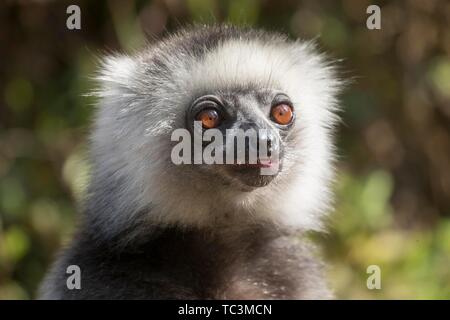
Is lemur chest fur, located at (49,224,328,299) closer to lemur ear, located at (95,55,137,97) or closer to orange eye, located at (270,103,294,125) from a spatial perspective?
orange eye, located at (270,103,294,125)

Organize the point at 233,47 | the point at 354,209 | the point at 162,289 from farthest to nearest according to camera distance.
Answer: the point at 354,209 < the point at 233,47 < the point at 162,289

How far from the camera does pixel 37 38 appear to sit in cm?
634

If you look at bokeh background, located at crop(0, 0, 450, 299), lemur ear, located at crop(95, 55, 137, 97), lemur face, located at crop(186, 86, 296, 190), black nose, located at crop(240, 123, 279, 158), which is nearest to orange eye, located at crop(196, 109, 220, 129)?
lemur face, located at crop(186, 86, 296, 190)

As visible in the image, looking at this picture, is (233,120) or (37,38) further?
(37,38)

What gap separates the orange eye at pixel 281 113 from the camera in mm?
3369

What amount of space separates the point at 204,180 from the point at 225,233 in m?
0.26

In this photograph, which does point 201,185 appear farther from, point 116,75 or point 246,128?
point 116,75

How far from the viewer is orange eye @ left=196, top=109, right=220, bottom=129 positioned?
3.24 meters

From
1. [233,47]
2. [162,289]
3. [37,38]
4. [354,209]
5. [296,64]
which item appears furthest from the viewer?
[37,38]

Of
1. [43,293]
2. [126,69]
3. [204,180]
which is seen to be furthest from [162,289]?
[126,69]

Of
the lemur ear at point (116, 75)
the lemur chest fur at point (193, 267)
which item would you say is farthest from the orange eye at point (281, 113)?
the lemur ear at point (116, 75)

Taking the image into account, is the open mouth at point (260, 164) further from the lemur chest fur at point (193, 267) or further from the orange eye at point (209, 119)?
the lemur chest fur at point (193, 267)

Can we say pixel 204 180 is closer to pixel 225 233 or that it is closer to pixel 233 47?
pixel 225 233

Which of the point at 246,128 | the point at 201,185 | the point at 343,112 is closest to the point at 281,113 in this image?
the point at 246,128
